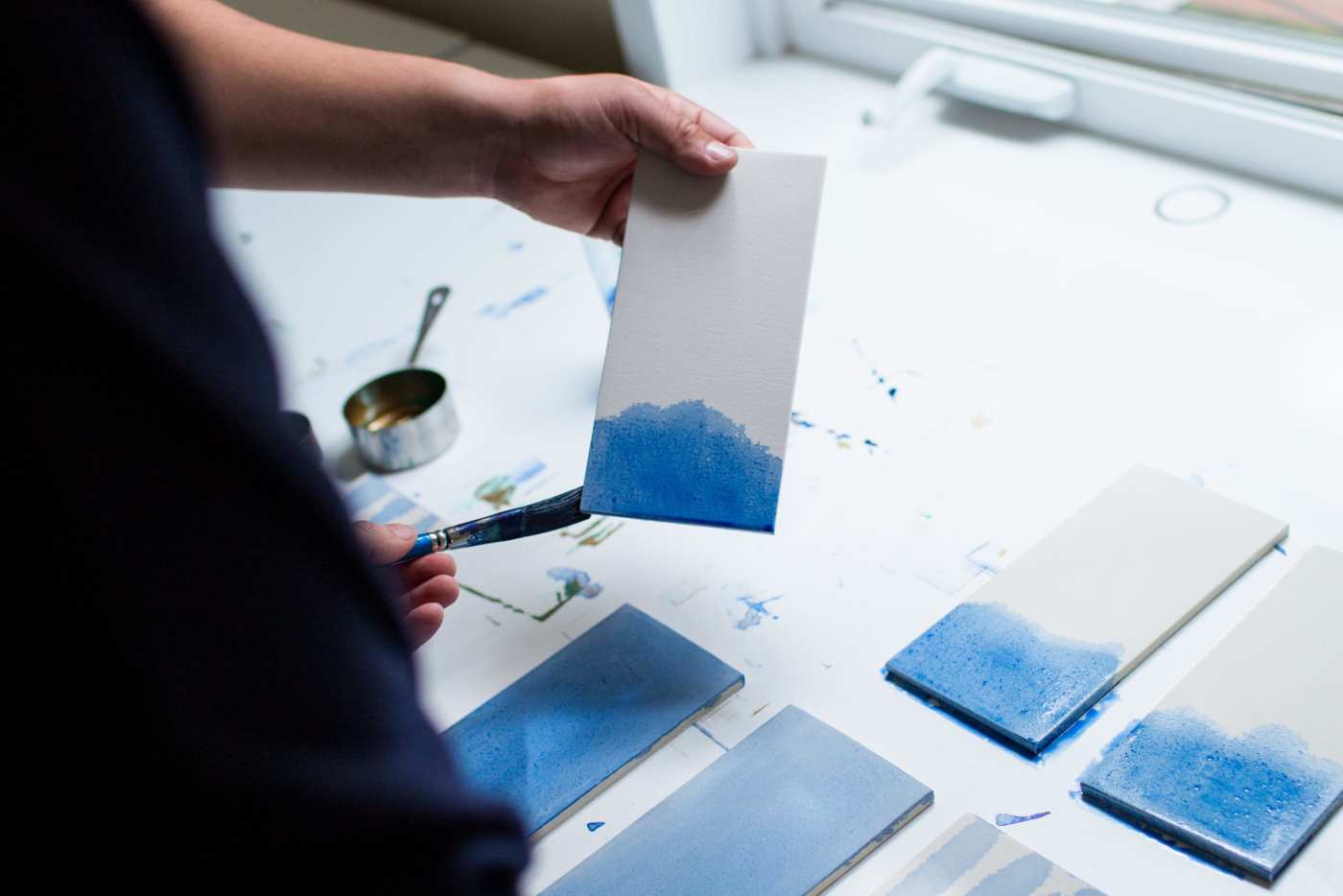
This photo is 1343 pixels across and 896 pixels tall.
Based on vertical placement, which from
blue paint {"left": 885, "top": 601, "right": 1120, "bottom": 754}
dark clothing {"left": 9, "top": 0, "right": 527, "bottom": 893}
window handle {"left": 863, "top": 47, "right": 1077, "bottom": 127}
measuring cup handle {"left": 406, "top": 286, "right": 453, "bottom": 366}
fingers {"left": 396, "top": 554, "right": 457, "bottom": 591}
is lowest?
fingers {"left": 396, "top": 554, "right": 457, "bottom": 591}

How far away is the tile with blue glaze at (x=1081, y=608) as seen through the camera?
33.4 inches

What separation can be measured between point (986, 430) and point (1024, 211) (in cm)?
39

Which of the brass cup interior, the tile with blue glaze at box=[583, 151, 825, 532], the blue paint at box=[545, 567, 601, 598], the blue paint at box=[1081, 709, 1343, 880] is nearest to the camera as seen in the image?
the blue paint at box=[1081, 709, 1343, 880]

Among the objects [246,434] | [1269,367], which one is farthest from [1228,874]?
[246,434]

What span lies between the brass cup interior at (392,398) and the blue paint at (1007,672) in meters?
0.61

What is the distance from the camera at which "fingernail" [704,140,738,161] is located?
97cm

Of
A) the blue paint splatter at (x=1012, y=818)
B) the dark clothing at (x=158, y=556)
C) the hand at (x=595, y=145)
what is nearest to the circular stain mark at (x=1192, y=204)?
the hand at (x=595, y=145)

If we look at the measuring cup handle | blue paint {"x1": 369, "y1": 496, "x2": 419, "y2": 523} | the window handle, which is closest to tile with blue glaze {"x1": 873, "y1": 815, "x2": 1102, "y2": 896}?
blue paint {"x1": 369, "y1": 496, "x2": 419, "y2": 523}

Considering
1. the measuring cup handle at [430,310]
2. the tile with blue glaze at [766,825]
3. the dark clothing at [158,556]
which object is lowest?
the tile with blue glaze at [766,825]

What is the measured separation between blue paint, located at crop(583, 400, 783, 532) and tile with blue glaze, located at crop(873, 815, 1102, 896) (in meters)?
0.26

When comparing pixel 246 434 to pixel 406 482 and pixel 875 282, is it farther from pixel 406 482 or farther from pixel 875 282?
pixel 875 282

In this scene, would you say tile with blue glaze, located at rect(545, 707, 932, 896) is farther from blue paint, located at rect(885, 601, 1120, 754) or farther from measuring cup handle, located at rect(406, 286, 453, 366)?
measuring cup handle, located at rect(406, 286, 453, 366)

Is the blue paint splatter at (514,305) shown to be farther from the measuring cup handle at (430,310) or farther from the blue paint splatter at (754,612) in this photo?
the blue paint splatter at (754,612)

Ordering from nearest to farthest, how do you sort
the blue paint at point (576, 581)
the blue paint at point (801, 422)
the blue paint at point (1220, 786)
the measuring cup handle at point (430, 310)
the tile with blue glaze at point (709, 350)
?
1. the blue paint at point (1220, 786)
2. the tile with blue glaze at point (709, 350)
3. the blue paint at point (576, 581)
4. the blue paint at point (801, 422)
5. the measuring cup handle at point (430, 310)
